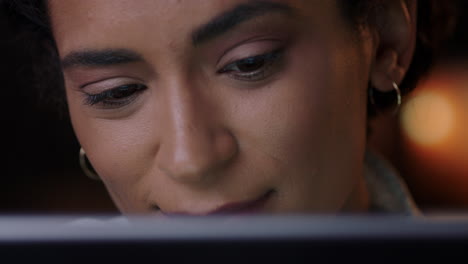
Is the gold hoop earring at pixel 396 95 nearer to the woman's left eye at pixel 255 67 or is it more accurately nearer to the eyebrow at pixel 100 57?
the woman's left eye at pixel 255 67

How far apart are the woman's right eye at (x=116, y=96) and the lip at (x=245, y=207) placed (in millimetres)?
167

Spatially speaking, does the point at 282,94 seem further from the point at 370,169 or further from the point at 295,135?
the point at 370,169

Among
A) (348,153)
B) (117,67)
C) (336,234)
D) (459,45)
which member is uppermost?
(117,67)

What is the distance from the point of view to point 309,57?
2.62 ft

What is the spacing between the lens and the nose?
28.5 inches

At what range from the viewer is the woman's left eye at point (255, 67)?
2.51 ft

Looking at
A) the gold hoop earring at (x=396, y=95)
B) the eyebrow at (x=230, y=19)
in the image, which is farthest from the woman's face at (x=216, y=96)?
the gold hoop earring at (x=396, y=95)

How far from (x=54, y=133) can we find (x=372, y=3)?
4.53 feet

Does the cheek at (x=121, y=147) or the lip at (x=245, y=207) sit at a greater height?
the cheek at (x=121, y=147)

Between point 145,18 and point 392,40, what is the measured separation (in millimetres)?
394

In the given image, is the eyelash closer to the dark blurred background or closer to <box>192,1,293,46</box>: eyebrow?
<box>192,1,293,46</box>: eyebrow

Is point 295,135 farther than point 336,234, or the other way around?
point 295,135

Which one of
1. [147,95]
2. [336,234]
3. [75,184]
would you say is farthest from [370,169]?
[75,184]

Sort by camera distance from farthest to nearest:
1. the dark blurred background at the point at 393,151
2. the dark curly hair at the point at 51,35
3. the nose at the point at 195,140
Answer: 1. the dark blurred background at the point at 393,151
2. the dark curly hair at the point at 51,35
3. the nose at the point at 195,140
